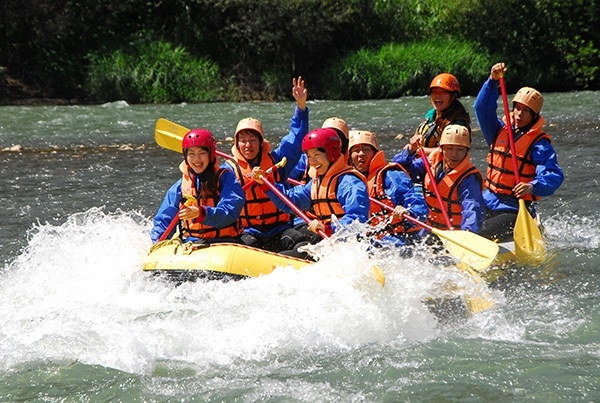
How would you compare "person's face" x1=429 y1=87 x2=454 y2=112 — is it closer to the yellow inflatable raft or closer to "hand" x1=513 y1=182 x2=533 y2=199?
"hand" x1=513 y1=182 x2=533 y2=199

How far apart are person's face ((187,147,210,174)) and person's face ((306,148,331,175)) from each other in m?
0.72

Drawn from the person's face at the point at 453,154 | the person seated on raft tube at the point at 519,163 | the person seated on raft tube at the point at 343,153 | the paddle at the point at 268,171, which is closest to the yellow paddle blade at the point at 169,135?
the person seated on raft tube at the point at 343,153

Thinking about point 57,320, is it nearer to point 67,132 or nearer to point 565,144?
point 565,144

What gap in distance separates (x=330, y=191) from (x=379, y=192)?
738 mm

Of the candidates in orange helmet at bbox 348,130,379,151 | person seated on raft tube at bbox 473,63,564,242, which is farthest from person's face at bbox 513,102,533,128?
orange helmet at bbox 348,130,379,151

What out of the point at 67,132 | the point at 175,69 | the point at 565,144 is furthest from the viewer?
the point at 175,69

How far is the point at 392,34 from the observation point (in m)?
24.2

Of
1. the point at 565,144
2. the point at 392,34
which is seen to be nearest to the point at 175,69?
the point at 392,34

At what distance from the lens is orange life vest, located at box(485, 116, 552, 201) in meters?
7.20

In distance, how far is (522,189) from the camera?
693 cm

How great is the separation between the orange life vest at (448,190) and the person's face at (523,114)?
27.1 inches

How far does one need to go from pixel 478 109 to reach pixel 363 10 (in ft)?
55.9

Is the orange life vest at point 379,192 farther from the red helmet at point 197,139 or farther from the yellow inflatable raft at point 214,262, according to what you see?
the red helmet at point 197,139

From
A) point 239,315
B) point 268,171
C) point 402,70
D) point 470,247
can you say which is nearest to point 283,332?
point 239,315
